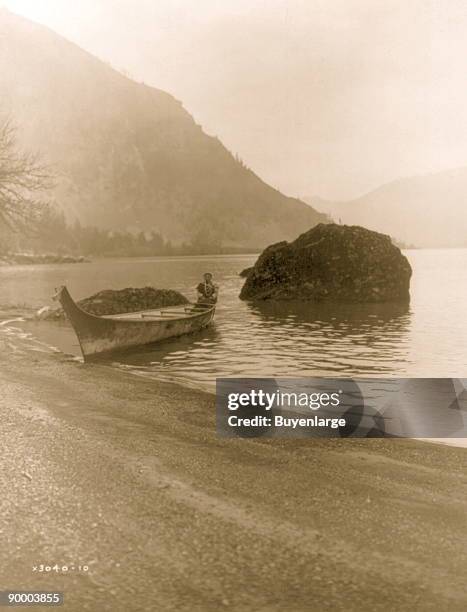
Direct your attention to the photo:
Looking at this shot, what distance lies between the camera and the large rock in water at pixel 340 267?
37.4m

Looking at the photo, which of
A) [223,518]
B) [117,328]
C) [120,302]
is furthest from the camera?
[120,302]

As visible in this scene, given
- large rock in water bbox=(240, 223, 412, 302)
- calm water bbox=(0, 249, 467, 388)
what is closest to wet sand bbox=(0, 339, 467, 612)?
calm water bbox=(0, 249, 467, 388)

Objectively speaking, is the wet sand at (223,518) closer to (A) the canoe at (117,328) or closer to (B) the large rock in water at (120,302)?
A: (A) the canoe at (117,328)

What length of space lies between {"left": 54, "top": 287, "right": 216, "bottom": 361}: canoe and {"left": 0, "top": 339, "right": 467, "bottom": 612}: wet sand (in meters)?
7.40

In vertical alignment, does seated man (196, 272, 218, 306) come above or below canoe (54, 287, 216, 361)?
above

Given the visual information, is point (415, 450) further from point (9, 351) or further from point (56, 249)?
point (56, 249)

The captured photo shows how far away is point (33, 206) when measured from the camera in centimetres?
3058

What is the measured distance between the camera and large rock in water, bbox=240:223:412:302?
123 feet

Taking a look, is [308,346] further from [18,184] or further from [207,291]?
[18,184]

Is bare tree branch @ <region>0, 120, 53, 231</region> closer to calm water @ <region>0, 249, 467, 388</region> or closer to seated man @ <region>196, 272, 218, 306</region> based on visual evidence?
calm water @ <region>0, 249, 467, 388</region>

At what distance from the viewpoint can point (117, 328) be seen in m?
17.6

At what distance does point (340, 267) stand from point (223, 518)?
110 ft

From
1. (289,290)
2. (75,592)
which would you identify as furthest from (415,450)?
(289,290)

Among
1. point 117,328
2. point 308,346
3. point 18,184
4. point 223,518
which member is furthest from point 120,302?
point 223,518
